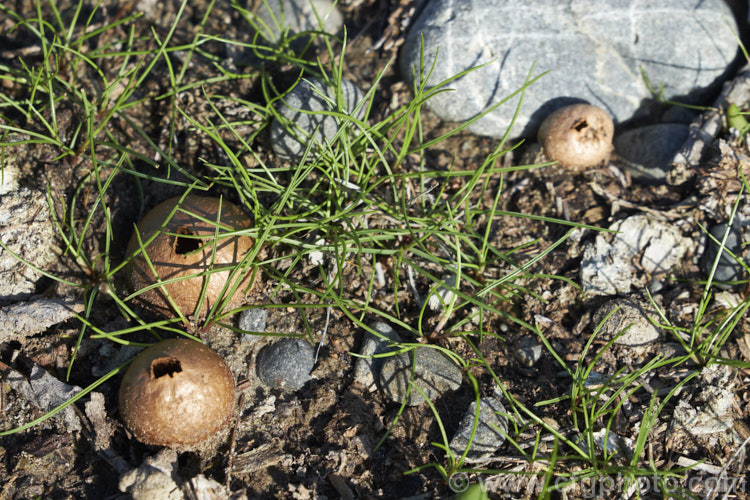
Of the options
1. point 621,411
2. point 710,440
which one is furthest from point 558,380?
point 710,440

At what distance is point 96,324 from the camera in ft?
7.97

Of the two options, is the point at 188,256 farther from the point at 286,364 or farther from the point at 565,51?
the point at 565,51

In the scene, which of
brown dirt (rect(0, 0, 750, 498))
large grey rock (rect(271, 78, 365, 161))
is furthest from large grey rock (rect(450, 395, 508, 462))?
large grey rock (rect(271, 78, 365, 161))

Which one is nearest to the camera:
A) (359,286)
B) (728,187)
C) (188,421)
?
(188,421)

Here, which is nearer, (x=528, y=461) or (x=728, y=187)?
(x=528, y=461)

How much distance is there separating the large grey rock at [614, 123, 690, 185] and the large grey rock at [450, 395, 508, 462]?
1.68 m

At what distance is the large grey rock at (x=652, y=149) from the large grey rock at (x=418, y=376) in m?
1.68

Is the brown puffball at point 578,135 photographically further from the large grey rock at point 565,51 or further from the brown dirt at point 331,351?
the large grey rock at point 565,51

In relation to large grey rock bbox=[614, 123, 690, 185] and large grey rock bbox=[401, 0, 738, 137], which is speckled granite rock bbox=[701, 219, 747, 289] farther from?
large grey rock bbox=[401, 0, 738, 137]

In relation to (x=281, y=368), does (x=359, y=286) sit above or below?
above

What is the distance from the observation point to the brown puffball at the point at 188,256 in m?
2.24

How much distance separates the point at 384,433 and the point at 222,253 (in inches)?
40.5

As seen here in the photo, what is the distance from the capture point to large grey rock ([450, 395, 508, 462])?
2.16 meters

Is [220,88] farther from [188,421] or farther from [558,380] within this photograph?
[558,380]
